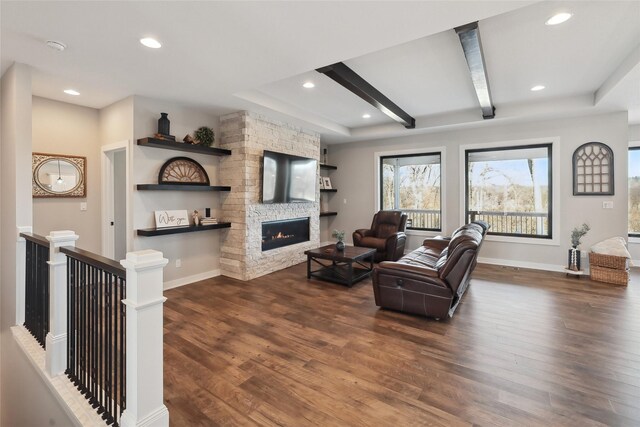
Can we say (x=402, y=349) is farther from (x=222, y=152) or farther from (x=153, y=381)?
(x=222, y=152)

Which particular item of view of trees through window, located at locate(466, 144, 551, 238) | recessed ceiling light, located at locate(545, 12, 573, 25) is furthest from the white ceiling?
view of trees through window, located at locate(466, 144, 551, 238)

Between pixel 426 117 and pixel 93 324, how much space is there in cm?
575

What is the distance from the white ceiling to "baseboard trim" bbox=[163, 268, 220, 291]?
2.56 metres

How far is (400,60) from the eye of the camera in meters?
3.38

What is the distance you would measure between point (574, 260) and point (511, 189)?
5.08ft

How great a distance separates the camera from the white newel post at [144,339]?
4.81 ft

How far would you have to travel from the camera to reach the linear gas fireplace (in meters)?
5.23

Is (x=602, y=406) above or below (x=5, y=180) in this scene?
below

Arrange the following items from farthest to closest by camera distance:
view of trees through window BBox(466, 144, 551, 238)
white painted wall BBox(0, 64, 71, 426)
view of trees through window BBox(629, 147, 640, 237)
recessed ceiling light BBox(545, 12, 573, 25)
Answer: view of trees through window BBox(629, 147, 640, 237) < view of trees through window BBox(466, 144, 551, 238) < white painted wall BBox(0, 64, 71, 426) < recessed ceiling light BBox(545, 12, 573, 25)

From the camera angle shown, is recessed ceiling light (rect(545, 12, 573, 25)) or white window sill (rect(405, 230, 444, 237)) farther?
white window sill (rect(405, 230, 444, 237))

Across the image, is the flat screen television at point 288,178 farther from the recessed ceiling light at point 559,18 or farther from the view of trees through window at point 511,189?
Answer: the recessed ceiling light at point 559,18

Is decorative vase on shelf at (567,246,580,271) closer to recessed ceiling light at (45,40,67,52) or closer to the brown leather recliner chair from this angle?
the brown leather recliner chair

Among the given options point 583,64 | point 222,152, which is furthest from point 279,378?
point 583,64

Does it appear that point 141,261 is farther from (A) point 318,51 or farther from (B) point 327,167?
(B) point 327,167
